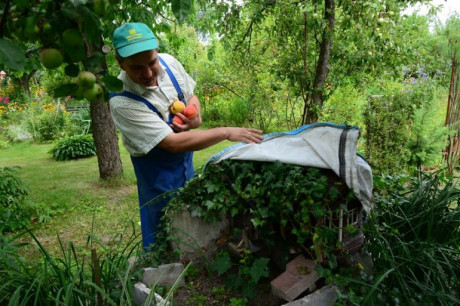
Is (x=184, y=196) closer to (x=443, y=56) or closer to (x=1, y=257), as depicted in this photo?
(x=1, y=257)

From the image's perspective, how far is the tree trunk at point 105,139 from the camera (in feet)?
17.4

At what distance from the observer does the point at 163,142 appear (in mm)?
2197

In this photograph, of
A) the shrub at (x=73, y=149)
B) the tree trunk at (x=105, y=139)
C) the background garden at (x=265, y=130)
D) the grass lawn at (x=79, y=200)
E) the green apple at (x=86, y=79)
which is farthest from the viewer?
the shrub at (x=73, y=149)

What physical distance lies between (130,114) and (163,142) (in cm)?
27

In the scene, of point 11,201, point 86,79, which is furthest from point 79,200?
point 86,79

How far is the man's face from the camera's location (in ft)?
6.90

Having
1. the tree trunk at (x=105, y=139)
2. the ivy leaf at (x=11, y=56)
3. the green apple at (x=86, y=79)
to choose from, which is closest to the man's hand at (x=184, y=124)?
the green apple at (x=86, y=79)

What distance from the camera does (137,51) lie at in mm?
2027

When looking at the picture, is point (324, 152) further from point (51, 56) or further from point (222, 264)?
point (51, 56)

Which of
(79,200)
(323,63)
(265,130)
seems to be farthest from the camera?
(265,130)

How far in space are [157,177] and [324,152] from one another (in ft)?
3.92

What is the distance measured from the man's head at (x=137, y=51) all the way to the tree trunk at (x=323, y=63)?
2218 millimetres

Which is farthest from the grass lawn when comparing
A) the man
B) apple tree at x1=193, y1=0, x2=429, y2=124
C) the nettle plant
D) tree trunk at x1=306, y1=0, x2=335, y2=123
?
apple tree at x1=193, y1=0, x2=429, y2=124

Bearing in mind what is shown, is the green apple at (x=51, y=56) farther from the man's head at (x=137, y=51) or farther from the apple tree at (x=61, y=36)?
the man's head at (x=137, y=51)
